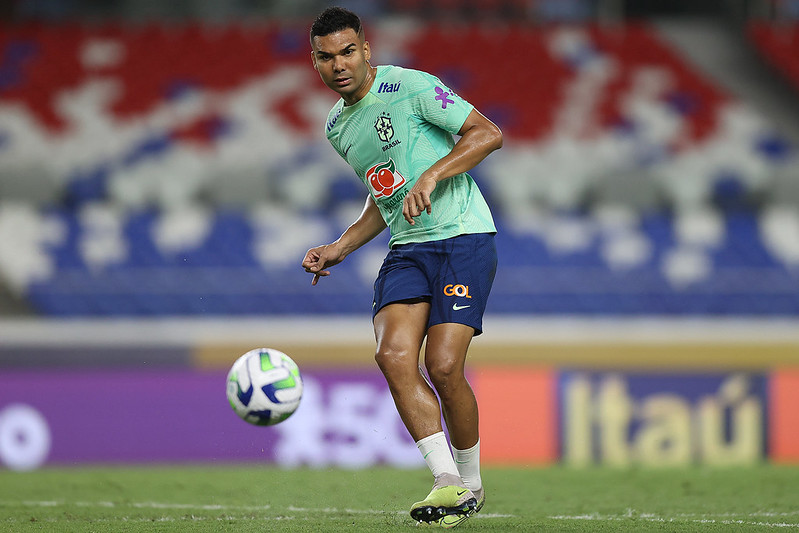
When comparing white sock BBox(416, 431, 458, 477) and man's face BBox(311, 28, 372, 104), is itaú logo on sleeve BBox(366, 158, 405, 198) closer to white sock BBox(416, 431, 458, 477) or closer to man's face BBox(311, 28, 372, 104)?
man's face BBox(311, 28, 372, 104)

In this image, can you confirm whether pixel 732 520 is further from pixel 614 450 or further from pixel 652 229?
pixel 652 229

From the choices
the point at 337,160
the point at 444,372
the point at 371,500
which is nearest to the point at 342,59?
the point at 444,372

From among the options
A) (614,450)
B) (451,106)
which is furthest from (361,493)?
(614,450)

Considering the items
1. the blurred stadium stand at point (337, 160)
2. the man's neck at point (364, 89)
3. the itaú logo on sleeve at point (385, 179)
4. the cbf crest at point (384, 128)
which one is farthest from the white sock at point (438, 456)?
the blurred stadium stand at point (337, 160)

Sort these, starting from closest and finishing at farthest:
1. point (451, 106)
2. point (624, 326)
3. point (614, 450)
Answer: point (451, 106) < point (614, 450) < point (624, 326)

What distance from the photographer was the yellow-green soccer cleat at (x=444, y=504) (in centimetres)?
399

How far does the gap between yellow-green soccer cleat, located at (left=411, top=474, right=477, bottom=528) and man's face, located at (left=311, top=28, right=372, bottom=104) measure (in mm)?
1643

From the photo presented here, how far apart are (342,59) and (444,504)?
1797 mm

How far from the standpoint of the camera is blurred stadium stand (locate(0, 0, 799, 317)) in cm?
1078

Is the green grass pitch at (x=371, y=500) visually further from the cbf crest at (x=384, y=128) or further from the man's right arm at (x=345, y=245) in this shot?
the cbf crest at (x=384, y=128)

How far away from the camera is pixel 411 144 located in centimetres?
441

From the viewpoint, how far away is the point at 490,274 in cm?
447

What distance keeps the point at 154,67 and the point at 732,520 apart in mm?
11445

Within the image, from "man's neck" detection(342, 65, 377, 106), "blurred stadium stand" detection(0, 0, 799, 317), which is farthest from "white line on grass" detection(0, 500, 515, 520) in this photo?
"blurred stadium stand" detection(0, 0, 799, 317)
